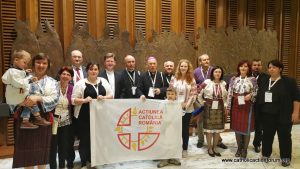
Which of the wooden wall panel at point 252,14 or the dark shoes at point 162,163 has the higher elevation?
the wooden wall panel at point 252,14

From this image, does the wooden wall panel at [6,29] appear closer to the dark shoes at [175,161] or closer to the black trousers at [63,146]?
the black trousers at [63,146]

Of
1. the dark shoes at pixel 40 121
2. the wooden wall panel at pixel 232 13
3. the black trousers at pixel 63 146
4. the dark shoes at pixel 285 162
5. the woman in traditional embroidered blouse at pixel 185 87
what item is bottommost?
the dark shoes at pixel 285 162

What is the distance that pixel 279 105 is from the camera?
3.42 m

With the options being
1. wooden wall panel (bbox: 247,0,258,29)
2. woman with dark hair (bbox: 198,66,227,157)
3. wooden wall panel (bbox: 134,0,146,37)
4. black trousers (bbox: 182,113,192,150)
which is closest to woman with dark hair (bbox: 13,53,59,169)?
black trousers (bbox: 182,113,192,150)

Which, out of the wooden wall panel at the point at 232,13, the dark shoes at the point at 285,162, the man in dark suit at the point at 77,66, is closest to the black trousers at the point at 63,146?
the man in dark suit at the point at 77,66

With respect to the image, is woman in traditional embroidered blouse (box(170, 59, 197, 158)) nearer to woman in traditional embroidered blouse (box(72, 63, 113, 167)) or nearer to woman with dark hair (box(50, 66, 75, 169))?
woman in traditional embroidered blouse (box(72, 63, 113, 167))

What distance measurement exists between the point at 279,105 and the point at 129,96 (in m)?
1.92

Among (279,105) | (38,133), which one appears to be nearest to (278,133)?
(279,105)

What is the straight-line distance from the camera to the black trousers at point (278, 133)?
3439 mm

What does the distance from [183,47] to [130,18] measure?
42.4 inches

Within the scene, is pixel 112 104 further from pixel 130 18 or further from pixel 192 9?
pixel 192 9

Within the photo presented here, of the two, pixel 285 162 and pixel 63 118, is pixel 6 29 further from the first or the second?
pixel 285 162

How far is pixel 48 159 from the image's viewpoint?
2.76 meters

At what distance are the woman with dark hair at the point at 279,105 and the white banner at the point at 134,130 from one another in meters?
1.15
